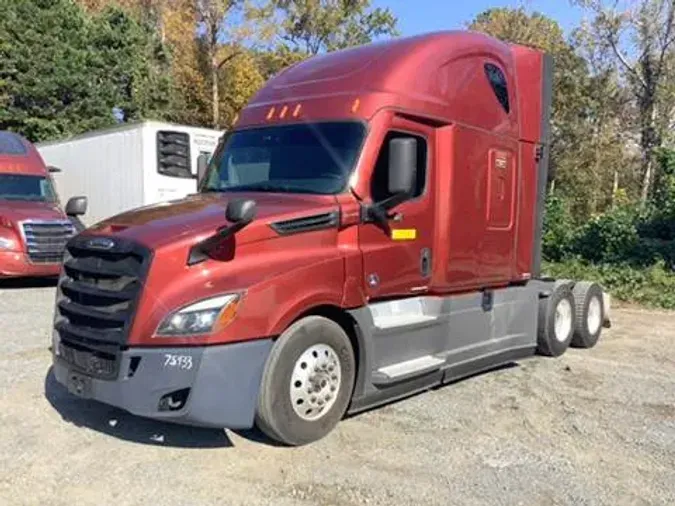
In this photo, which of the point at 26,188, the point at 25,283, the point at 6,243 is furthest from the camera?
the point at 25,283

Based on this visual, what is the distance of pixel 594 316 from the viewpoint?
9297 mm

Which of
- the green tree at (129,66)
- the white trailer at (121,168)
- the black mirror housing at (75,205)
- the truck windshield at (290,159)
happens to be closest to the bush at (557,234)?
the white trailer at (121,168)

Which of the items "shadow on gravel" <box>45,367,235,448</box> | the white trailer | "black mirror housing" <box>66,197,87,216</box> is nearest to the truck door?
"shadow on gravel" <box>45,367,235,448</box>

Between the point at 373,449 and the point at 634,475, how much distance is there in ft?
5.69

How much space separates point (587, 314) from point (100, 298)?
247 inches

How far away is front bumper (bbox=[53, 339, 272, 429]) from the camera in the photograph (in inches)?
180

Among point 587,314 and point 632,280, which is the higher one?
point 587,314

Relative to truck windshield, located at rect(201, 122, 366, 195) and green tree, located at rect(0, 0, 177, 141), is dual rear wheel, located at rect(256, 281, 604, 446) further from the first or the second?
green tree, located at rect(0, 0, 177, 141)

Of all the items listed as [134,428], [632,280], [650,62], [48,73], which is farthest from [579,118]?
[134,428]

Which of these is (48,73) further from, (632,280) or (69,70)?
(632,280)

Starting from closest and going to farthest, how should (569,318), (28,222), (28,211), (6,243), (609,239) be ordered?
(569,318)
(6,243)
(28,222)
(28,211)
(609,239)

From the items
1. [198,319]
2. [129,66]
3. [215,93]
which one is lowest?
[198,319]

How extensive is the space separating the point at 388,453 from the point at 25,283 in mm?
12383

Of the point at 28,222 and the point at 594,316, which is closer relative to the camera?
the point at 594,316
